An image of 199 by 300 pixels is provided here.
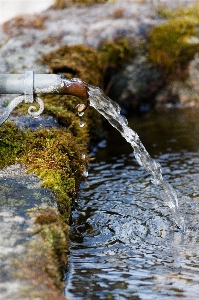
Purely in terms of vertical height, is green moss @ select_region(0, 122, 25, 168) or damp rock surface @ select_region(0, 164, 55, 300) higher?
green moss @ select_region(0, 122, 25, 168)

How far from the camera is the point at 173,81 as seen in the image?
1289cm

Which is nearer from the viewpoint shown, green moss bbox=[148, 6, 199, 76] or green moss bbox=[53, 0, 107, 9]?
green moss bbox=[148, 6, 199, 76]

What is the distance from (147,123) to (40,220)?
7.21 metres

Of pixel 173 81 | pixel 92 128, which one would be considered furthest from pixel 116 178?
pixel 173 81

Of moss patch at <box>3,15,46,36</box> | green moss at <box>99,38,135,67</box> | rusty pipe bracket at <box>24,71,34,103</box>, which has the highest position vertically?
moss patch at <box>3,15,46,36</box>

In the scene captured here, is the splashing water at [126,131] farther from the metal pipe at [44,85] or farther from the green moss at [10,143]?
the green moss at [10,143]

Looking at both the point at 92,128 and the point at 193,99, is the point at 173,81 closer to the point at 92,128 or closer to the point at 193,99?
the point at 193,99

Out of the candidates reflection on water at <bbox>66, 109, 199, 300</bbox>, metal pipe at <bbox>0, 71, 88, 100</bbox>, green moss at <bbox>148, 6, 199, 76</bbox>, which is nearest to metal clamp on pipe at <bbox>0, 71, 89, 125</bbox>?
metal pipe at <bbox>0, 71, 88, 100</bbox>

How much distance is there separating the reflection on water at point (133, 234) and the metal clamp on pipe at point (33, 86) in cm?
150

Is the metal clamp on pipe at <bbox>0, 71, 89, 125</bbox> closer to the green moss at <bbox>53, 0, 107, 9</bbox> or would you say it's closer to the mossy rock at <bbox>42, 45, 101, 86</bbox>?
the mossy rock at <bbox>42, 45, 101, 86</bbox>

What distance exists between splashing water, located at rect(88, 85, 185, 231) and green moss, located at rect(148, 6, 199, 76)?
678 centimetres

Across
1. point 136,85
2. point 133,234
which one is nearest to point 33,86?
point 133,234

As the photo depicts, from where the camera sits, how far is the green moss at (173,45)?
12.6 metres

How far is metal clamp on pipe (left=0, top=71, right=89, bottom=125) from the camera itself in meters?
5.04
